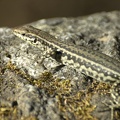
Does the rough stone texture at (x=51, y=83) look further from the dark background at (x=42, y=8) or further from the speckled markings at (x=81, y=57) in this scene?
the dark background at (x=42, y=8)

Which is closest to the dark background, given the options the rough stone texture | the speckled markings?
the rough stone texture

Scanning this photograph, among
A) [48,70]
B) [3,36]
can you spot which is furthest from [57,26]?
[48,70]

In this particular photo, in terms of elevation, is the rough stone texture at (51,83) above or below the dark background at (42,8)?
below

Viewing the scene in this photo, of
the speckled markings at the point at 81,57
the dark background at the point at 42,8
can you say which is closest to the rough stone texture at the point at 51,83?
the speckled markings at the point at 81,57

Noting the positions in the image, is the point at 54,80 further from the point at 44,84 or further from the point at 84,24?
the point at 84,24

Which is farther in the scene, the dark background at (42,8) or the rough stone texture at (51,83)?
the dark background at (42,8)

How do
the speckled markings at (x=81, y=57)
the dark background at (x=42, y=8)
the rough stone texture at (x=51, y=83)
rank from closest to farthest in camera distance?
the rough stone texture at (x=51, y=83)
the speckled markings at (x=81, y=57)
the dark background at (x=42, y=8)
